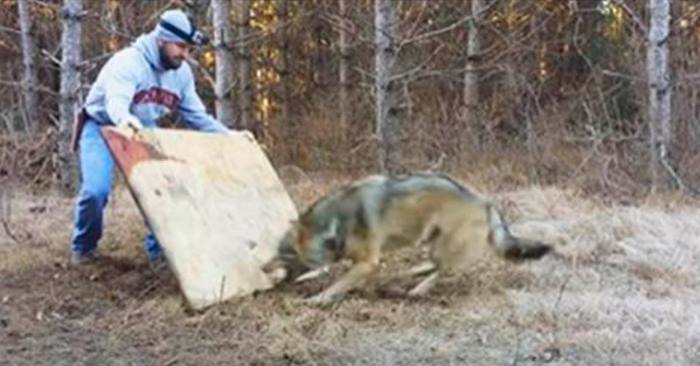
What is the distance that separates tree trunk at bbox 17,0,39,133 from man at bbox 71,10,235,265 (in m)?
6.52

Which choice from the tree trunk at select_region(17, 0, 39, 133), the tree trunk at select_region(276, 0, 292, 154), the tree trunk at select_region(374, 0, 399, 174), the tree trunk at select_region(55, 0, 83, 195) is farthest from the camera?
the tree trunk at select_region(276, 0, 292, 154)

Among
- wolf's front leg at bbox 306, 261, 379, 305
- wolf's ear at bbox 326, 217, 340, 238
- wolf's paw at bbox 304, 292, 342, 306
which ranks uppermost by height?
wolf's ear at bbox 326, 217, 340, 238

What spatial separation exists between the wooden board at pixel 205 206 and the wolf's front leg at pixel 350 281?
0.38 meters

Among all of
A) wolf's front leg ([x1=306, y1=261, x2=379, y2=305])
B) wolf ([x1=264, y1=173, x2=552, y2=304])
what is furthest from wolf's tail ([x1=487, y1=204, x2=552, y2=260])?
wolf's front leg ([x1=306, y1=261, x2=379, y2=305])

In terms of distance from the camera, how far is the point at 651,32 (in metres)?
9.42

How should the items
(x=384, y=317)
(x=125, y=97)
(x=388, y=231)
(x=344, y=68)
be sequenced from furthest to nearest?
(x=344, y=68)
(x=125, y=97)
(x=388, y=231)
(x=384, y=317)

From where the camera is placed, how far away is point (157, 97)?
6422 mm

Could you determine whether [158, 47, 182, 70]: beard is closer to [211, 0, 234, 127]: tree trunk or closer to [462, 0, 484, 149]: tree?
[211, 0, 234, 127]: tree trunk

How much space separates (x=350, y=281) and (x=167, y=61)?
183 cm

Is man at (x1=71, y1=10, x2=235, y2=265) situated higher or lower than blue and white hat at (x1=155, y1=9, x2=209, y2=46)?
lower

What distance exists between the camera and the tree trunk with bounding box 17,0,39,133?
12.8m

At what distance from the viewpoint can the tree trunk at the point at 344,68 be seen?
12156 mm

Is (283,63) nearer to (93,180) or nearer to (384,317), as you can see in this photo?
(93,180)

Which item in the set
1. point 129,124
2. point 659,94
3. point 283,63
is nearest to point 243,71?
point 283,63
